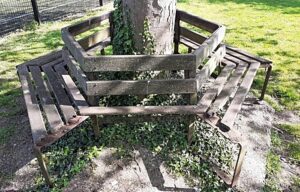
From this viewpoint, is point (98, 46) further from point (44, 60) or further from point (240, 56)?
point (240, 56)

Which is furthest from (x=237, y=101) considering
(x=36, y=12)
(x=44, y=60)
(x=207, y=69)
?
(x=36, y=12)

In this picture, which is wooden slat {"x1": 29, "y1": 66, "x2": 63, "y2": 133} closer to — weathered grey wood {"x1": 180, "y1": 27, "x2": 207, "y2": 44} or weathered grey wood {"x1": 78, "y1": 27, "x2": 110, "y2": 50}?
weathered grey wood {"x1": 78, "y1": 27, "x2": 110, "y2": 50}

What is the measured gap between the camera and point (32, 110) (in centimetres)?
346

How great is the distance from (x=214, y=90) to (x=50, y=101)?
1.84m

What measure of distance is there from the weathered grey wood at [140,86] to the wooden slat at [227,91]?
1.03 feet

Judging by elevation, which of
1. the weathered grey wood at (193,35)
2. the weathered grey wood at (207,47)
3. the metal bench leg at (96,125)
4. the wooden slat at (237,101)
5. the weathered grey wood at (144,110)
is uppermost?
the weathered grey wood at (207,47)

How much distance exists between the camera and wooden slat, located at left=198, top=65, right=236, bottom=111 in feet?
11.1

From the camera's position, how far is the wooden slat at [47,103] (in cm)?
321

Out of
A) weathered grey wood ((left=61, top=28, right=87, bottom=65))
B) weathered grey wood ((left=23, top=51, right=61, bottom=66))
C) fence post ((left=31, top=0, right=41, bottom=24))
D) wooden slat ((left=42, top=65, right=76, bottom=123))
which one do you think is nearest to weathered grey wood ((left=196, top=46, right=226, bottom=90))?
weathered grey wood ((left=61, top=28, right=87, bottom=65))

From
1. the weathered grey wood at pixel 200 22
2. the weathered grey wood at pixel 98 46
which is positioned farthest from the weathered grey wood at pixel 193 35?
the weathered grey wood at pixel 98 46

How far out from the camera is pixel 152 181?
3328 millimetres

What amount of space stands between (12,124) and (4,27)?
4.10 meters

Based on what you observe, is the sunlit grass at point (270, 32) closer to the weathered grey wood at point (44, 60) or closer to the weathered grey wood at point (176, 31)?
the weathered grey wood at point (176, 31)

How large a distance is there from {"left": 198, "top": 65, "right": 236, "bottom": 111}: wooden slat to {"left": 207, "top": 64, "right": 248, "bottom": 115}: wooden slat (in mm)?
51
